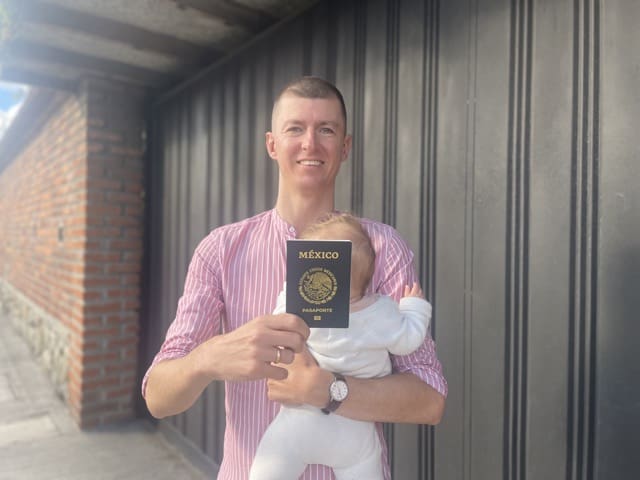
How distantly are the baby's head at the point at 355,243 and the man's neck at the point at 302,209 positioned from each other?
26 cm

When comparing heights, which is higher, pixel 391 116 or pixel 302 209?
pixel 391 116

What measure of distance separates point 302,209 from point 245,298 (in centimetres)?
34

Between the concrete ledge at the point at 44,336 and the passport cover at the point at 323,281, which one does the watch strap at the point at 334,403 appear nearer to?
the passport cover at the point at 323,281

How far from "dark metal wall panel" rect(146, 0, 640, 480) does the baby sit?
744mm

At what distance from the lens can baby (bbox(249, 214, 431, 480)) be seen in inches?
46.1

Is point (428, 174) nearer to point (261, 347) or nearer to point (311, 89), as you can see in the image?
point (311, 89)

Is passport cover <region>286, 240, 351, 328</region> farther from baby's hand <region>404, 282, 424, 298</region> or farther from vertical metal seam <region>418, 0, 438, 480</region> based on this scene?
vertical metal seam <region>418, 0, 438, 480</region>

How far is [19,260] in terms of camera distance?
843 centimetres

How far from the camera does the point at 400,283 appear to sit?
1334mm

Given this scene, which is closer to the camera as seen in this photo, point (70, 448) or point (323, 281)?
point (323, 281)

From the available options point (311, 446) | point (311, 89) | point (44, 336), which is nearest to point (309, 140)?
point (311, 89)

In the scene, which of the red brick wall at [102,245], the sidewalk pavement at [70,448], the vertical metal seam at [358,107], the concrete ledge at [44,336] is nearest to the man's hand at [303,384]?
the vertical metal seam at [358,107]

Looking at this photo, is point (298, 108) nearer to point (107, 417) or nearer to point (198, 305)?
point (198, 305)

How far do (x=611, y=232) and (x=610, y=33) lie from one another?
66cm
